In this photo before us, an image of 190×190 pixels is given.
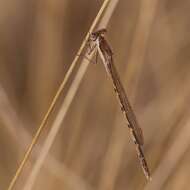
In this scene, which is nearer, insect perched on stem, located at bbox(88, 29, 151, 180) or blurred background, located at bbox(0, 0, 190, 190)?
insect perched on stem, located at bbox(88, 29, 151, 180)

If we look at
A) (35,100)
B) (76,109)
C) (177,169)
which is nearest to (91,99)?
(76,109)

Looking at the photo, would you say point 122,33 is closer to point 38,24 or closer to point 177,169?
point 38,24

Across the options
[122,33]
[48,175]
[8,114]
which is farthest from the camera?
[122,33]

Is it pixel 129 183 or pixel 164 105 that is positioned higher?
pixel 164 105

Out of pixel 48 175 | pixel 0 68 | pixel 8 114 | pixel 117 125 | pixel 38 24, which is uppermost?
pixel 38 24

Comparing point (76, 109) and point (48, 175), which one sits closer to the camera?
point (48, 175)

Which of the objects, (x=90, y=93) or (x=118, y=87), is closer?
(x=118, y=87)

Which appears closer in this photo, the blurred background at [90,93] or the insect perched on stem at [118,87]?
the insect perched on stem at [118,87]

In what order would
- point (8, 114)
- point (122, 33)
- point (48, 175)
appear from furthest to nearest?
1. point (122, 33)
2. point (48, 175)
3. point (8, 114)
